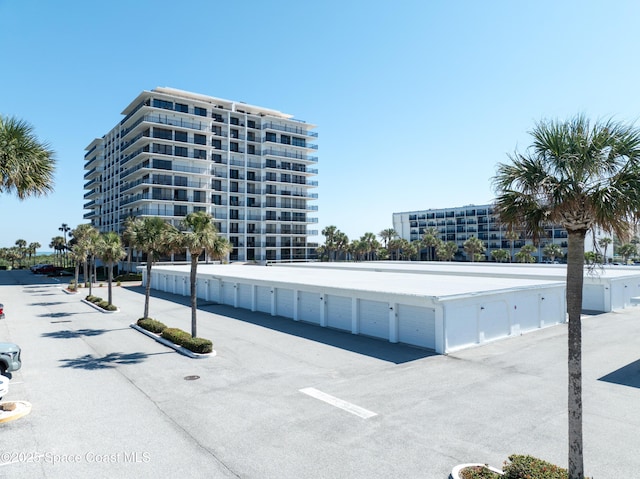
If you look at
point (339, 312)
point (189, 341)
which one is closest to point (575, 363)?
point (189, 341)

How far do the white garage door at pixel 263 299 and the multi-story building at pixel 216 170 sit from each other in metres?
46.2

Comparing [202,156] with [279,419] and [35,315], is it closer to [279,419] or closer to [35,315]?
[35,315]

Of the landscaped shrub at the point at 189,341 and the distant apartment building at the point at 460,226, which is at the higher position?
the distant apartment building at the point at 460,226

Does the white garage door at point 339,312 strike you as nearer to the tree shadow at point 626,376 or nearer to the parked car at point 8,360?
the tree shadow at point 626,376

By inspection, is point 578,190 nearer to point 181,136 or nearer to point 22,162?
point 22,162

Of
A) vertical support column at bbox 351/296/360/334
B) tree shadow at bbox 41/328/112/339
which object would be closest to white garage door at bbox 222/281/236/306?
tree shadow at bbox 41/328/112/339

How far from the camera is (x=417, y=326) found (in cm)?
2131

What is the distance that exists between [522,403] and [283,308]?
791 inches

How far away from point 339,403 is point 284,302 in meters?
18.0

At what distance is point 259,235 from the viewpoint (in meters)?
89.9

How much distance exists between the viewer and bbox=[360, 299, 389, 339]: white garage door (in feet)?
75.7

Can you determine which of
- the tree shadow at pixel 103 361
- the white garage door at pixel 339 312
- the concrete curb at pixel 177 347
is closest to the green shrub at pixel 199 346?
the concrete curb at pixel 177 347

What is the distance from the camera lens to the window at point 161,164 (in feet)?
248

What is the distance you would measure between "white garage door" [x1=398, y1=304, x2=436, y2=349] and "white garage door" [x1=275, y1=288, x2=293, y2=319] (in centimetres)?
1021
